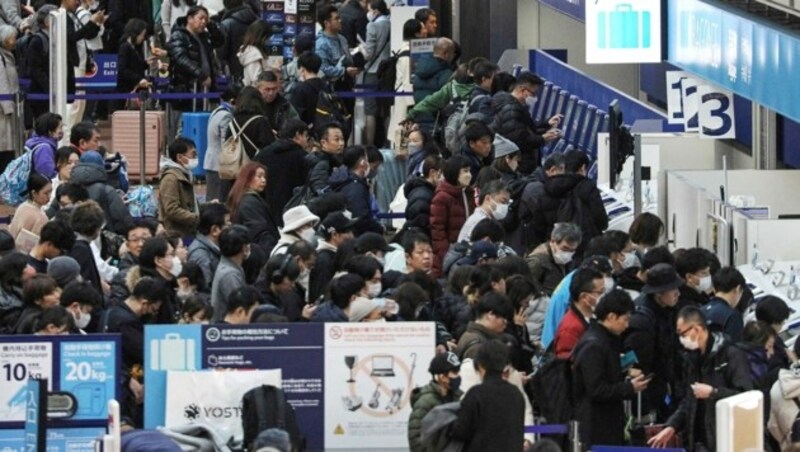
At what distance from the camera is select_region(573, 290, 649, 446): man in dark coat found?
41.1 ft

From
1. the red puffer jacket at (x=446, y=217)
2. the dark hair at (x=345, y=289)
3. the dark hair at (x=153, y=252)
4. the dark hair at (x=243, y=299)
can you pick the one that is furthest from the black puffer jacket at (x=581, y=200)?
the dark hair at (x=243, y=299)

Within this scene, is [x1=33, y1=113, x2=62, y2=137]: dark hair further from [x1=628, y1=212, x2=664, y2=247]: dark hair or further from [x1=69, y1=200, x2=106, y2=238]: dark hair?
[x1=628, y1=212, x2=664, y2=247]: dark hair

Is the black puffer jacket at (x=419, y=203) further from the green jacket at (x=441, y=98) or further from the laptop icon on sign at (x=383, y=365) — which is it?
the laptop icon on sign at (x=383, y=365)

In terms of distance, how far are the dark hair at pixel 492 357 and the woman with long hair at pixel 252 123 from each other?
8.47m

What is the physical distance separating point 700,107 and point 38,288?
7.64m

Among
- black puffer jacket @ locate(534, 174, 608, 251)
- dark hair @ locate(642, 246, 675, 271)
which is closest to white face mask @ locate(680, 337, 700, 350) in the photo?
dark hair @ locate(642, 246, 675, 271)

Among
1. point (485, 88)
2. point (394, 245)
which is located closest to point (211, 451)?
point (394, 245)

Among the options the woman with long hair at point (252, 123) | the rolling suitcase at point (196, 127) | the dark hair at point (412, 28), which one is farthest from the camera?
the dark hair at point (412, 28)

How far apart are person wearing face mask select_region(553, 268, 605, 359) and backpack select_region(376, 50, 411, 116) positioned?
11.6 metres

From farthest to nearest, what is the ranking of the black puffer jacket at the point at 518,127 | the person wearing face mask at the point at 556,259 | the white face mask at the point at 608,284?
the black puffer jacket at the point at 518,127 < the person wearing face mask at the point at 556,259 < the white face mask at the point at 608,284

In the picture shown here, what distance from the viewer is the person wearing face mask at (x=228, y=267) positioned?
14516mm

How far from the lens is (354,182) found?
58.5 feet

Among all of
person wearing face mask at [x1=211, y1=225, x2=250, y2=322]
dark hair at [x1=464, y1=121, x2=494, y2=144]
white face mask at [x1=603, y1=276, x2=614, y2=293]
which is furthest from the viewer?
dark hair at [x1=464, y1=121, x2=494, y2=144]

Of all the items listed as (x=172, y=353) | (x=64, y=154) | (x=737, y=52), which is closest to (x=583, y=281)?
(x=172, y=353)
